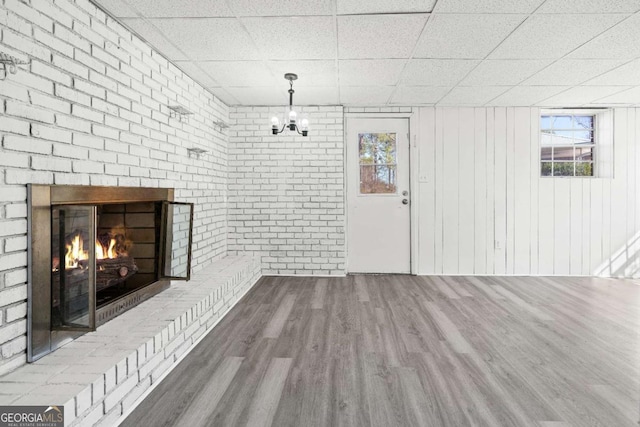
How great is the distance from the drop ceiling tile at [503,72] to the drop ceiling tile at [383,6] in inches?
51.3

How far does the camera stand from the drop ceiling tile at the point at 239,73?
131 inches

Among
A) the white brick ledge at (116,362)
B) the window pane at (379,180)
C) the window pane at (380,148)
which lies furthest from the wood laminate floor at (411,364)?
the window pane at (380,148)

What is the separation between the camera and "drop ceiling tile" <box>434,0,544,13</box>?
228 cm

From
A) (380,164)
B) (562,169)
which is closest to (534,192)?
(562,169)

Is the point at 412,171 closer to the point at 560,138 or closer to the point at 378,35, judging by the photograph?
the point at 560,138

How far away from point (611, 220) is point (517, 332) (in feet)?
10.7

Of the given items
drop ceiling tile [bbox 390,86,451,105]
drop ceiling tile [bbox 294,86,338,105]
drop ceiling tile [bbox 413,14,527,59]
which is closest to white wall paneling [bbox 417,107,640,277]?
drop ceiling tile [bbox 390,86,451,105]

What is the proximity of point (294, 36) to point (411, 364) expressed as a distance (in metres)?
2.59

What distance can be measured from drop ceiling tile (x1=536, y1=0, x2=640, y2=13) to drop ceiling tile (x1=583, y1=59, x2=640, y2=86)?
4.05 ft

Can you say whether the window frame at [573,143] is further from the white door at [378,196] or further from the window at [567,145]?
the white door at [378,196]

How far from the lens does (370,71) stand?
3.50m

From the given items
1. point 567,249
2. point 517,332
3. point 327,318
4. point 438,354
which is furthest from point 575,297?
point 327,318

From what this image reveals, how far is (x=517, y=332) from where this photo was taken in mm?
2846

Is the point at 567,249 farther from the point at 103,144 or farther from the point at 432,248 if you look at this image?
the point at 103,144
